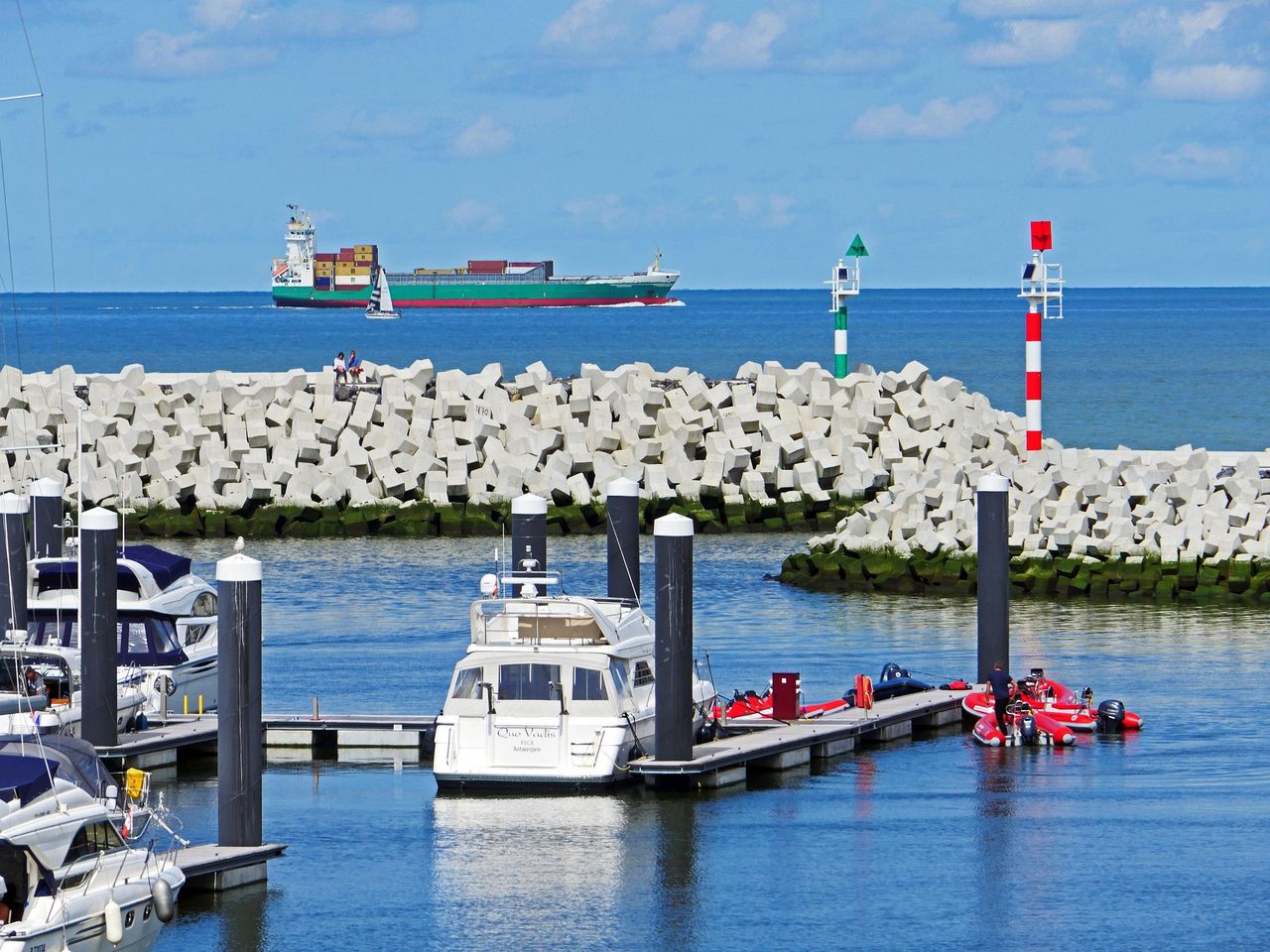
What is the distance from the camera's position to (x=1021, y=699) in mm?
26844

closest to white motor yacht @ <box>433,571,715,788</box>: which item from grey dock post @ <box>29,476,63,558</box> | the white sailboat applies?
grey dock post @ <box>29,476,63,558</box>

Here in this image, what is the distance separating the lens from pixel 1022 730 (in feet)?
86.4

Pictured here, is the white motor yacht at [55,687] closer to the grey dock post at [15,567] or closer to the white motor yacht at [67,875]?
the grey dock post at [15,567]

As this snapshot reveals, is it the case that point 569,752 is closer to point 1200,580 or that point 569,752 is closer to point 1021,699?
point 1021,699

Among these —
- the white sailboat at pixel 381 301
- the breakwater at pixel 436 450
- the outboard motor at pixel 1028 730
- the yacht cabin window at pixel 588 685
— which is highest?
the white sailboat at pixel 381 301

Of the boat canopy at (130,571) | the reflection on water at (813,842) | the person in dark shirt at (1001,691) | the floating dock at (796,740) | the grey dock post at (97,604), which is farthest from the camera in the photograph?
the boat canopy at (130,571)

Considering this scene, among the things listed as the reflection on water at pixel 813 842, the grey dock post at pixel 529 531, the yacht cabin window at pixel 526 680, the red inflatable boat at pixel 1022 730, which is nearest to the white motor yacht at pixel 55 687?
the reflection on water at pixel 813 842

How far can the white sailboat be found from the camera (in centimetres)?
17509

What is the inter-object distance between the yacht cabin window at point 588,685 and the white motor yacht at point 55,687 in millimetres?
4617

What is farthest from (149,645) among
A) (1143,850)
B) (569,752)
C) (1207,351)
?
(1207,351)

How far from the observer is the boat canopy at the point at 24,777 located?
53.6ft

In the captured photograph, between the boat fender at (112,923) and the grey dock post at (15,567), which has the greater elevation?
the grey dock post at (15,567)

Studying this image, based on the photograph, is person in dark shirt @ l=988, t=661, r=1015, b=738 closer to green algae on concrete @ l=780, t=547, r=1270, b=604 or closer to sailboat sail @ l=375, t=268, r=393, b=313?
green algae on concrete @ l=780, t=547, r=1270, b=604

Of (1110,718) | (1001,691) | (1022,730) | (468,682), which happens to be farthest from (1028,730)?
(468,682)
